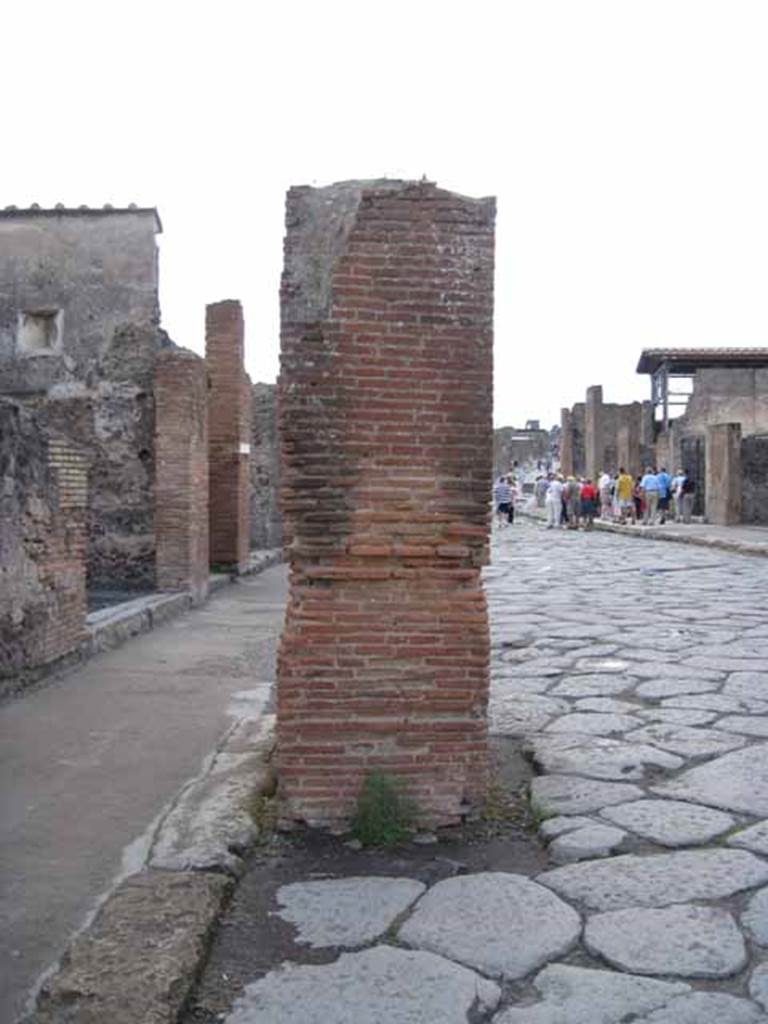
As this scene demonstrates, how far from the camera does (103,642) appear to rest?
25.4 ft

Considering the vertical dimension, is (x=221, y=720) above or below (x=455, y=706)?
below

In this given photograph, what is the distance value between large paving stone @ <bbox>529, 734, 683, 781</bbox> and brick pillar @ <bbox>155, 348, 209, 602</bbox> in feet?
20.6

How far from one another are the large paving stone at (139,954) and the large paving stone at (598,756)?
1734mm

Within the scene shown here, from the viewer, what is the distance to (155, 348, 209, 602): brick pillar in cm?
1047

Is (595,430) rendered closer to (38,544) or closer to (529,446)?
(529,446)

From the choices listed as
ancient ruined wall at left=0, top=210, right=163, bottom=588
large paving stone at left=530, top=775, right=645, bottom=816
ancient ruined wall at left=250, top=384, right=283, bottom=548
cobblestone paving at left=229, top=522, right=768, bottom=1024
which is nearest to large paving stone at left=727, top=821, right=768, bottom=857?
cobblestone paving at left=229, top=522, right=768, bottom=1024

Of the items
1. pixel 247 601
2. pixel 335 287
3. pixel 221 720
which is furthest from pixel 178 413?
pixel 335 287

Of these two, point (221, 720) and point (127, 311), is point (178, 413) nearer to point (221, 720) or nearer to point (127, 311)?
point (127, 311)

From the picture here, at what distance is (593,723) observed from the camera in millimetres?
5109

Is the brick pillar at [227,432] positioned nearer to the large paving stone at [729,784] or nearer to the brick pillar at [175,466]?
the brick pillar at [175,466]

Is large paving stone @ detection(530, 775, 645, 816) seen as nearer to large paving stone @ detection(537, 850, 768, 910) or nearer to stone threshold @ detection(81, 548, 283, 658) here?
large paving stone @ detection(537, 850, 768, 910)

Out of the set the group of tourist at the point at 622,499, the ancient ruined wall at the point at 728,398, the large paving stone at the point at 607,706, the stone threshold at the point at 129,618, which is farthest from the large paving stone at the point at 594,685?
the ancient ruined wall at the point at 728,398

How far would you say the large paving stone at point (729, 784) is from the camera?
3.87 m

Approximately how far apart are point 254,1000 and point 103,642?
18.0ft
